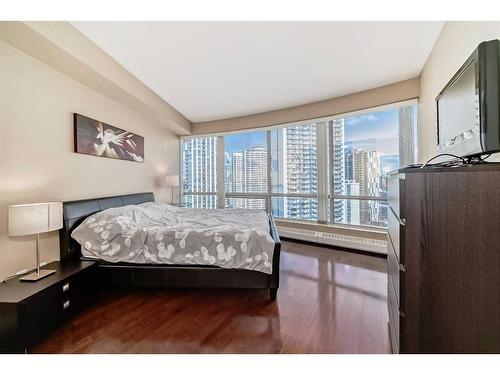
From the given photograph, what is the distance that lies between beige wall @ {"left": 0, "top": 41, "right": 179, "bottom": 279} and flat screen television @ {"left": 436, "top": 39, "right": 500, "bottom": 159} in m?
3.28

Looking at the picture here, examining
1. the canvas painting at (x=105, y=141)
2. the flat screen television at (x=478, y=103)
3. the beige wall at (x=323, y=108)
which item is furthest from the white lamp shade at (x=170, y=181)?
the flat screen television at (x=478, y=103)

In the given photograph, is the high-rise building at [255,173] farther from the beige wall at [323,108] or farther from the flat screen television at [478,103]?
the flat screen television at [478,103]

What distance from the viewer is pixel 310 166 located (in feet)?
13.8

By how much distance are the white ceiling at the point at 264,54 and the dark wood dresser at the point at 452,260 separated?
181 cm

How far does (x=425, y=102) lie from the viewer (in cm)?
268

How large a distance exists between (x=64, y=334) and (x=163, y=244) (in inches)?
36.9

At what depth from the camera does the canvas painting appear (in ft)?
8.31

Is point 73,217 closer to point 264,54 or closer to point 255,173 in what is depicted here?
point 264,54

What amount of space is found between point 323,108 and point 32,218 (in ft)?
13.2

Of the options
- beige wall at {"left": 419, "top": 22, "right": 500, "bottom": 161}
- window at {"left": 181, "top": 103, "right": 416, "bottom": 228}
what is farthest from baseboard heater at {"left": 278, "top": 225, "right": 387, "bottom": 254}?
beige wall at {"left": 419, "top": 22, "right": 500, "bottom": 161}

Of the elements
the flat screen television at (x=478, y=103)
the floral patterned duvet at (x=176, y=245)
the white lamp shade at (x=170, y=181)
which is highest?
the flat screen television at (x=478, y=103)

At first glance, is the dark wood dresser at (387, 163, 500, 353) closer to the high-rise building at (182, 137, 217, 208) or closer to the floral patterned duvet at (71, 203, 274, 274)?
the floral patterned duvet at (71, 203, 274, 274)

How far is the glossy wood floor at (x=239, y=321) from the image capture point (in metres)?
1.51
